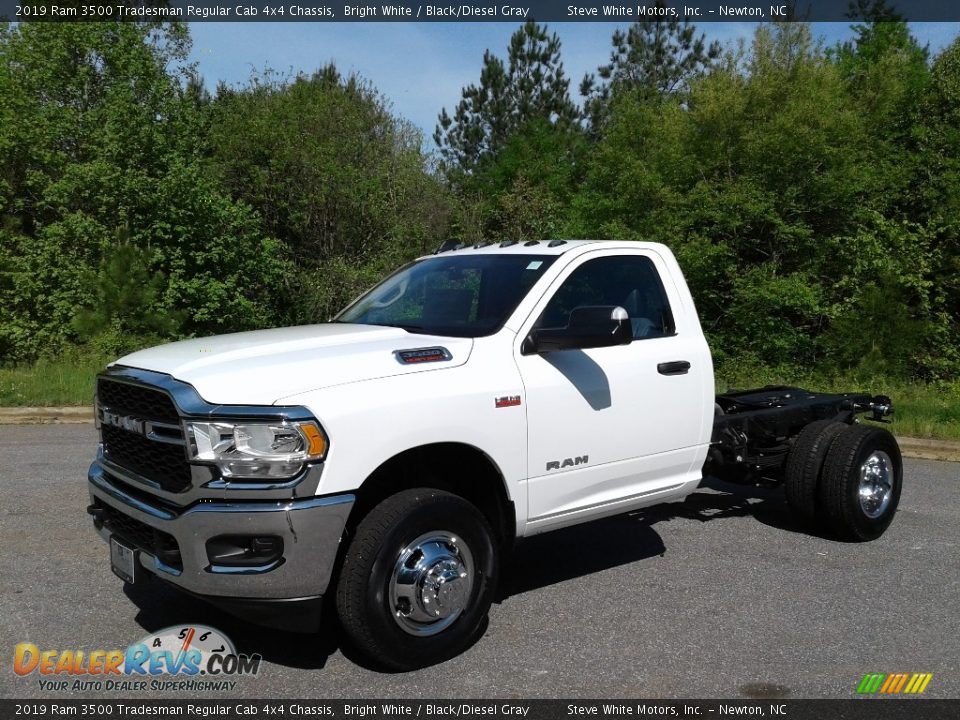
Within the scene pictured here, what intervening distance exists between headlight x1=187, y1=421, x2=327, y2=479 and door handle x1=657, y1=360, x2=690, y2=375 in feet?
7.57

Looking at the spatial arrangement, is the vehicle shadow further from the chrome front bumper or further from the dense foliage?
the dense foliage

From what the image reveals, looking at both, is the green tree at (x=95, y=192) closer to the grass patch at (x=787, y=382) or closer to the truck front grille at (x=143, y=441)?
the grass patch at (x=787, y=382)

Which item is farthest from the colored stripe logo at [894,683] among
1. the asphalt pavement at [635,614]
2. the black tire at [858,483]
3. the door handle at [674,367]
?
the black tire at [858,483]

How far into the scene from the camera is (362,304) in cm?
562

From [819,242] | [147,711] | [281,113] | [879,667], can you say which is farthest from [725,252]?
[147,711]

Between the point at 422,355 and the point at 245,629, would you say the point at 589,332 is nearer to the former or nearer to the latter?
the point at 422,355

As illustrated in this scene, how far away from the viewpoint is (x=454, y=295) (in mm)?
5090

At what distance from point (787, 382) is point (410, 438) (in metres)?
16.4

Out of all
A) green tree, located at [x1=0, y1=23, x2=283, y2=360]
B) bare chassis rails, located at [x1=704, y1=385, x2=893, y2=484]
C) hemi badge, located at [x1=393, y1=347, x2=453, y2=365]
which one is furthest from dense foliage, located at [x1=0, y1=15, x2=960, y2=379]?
hemi badge, located at [x1=393, y1=347, x2=453, y2=365]

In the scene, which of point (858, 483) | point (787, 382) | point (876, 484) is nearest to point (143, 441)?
point (858, 483)

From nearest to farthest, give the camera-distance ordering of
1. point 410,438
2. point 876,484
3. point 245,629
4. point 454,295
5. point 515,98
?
point 410,438 → point 245,629 → point 454,295 → point 876,484 → point 515,98

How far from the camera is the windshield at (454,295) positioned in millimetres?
4746

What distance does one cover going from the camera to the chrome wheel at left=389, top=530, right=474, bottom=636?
3.89 metres

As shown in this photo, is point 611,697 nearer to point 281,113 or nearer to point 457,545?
point 457,545
